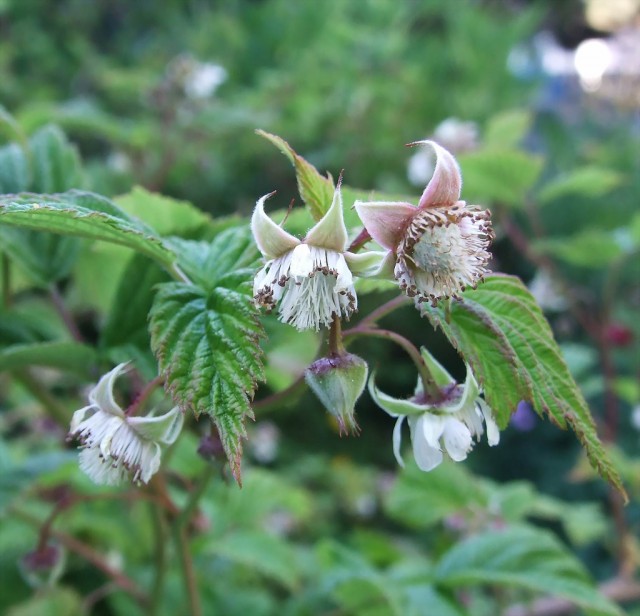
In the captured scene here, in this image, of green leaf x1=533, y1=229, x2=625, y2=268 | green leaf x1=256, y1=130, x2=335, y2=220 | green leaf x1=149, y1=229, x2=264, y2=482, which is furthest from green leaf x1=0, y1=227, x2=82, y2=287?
green leaf x1=533, y1=229, x2=625, y2=268

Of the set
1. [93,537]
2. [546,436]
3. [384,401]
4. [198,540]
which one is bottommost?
[546,436]

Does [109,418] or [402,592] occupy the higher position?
[109,418]

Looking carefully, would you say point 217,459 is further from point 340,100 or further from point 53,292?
point 340,100

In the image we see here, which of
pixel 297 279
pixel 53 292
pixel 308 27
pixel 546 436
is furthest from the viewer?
pixel 308 27

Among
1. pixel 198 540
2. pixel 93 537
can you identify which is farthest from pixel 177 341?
pixel 93 537

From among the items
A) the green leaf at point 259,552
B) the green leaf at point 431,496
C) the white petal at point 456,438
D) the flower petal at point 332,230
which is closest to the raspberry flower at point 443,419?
the white petal at point 456,438

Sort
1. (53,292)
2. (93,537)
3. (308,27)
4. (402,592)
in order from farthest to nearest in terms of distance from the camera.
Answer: (308,27), (93,537), (402,592), (53,292)

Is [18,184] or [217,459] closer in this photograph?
[217,459]
